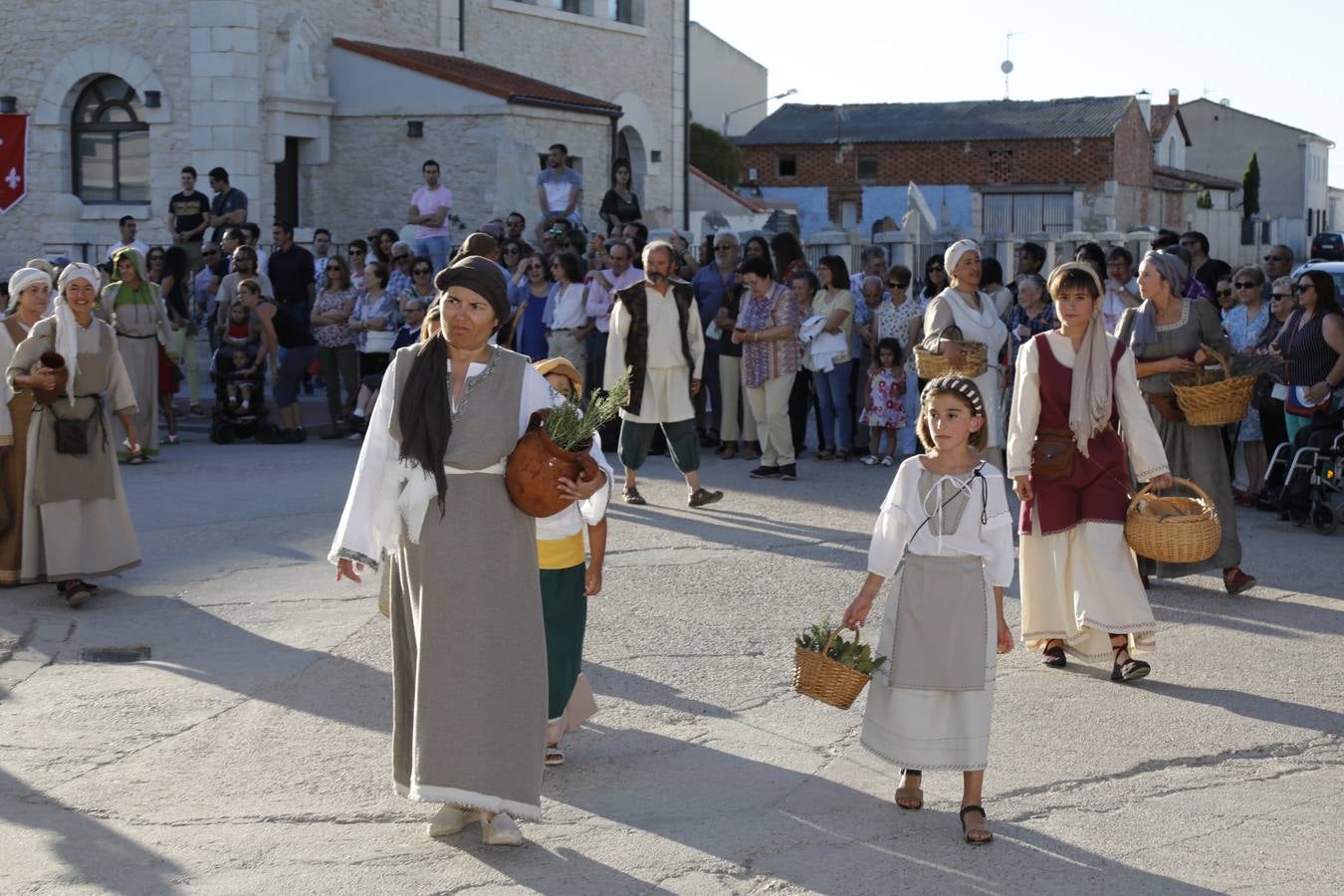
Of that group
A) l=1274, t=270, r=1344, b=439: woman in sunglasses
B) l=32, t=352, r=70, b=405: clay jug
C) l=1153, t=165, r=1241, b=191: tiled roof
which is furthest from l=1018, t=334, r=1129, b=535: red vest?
l=1153, t=165, r=1241, b=191: tiled roof

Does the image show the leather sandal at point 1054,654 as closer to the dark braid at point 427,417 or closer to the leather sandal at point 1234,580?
the leather sandal at point 1234,580

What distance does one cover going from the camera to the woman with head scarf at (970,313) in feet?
33.8

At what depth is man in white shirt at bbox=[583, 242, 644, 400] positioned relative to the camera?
15.4 metres

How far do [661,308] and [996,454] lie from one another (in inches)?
108

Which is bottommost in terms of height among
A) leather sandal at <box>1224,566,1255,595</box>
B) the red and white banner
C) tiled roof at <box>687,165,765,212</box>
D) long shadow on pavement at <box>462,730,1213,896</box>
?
long shadow on pavement at <box>462,730,1213,896</box>

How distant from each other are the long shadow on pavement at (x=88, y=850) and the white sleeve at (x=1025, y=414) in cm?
423

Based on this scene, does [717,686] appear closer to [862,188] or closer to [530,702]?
[530,702]

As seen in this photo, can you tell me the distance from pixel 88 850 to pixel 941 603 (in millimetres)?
2906

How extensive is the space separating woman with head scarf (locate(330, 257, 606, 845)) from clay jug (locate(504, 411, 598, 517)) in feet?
0.19

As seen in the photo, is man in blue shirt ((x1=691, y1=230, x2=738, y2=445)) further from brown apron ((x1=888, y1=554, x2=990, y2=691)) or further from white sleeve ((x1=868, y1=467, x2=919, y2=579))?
A: brown apron ((x1=888, y1=554, x2=990, y2=691))

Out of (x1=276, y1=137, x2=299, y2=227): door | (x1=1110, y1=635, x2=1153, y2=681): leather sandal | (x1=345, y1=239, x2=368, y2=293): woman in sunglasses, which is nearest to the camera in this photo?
(x1=1110, y1=635, x2=1153, y2=681): leather sandal

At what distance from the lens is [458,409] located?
18.1ft

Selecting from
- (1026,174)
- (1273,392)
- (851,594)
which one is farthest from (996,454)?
(1026,174)

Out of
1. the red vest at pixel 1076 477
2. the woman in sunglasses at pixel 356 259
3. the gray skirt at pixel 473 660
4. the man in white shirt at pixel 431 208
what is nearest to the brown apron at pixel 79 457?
the gray skirt at pixel 473 660
